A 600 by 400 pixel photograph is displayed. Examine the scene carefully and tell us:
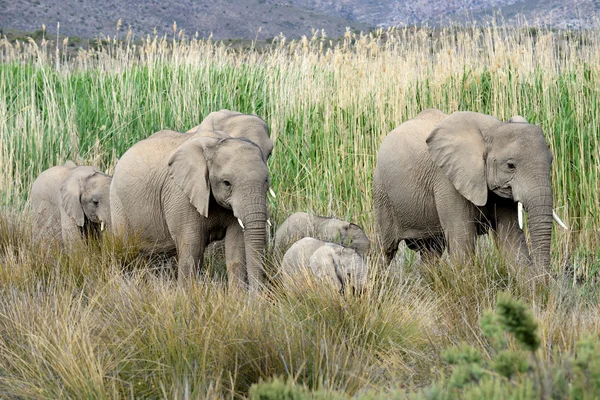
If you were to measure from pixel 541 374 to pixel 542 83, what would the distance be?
201 inches

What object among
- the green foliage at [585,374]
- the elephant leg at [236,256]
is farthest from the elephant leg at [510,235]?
the green foliage at [585,374]

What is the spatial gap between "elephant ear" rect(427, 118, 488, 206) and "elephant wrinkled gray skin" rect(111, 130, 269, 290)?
1.10 m

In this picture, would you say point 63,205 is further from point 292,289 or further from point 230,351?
point 230,351

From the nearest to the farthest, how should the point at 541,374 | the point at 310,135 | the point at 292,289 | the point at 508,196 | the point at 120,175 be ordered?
the point at 541,374
the point at 292,289
the point at 508,196
the point at 120,175
the point at 310,135

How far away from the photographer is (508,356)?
221cm

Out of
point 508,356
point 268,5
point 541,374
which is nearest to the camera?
point 508,356

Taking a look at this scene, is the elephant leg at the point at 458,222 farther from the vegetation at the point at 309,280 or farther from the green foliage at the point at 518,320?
the green foliage at the point at 518,320

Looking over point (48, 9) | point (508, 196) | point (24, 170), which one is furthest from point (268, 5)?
point (508, 196)

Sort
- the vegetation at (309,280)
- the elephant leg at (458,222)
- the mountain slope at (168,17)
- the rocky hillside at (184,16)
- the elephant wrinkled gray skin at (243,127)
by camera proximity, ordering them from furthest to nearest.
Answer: the mountain slope at (168,17) < the rocky hillside at (184,16) < the elephant wrinkled gray skin at (243,127) < the elephant leg at (458,222) < the vegetation at (309,280)

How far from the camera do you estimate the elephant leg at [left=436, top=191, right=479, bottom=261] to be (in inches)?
203

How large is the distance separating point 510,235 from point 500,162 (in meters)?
0.49

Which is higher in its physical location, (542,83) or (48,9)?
(48,9)

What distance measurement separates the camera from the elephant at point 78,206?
681cm

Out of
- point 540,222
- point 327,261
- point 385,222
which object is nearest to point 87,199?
point 385,222
